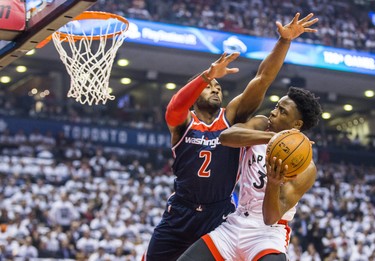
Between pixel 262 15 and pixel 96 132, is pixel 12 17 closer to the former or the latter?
pixel 96 132

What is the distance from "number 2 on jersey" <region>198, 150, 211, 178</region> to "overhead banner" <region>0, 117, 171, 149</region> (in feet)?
50.5

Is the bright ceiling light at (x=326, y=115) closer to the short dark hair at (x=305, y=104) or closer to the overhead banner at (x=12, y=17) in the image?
the short dark hair at (x=305, y=104)

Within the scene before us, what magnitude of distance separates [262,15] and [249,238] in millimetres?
20018

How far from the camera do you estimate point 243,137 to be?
5211 millimetres

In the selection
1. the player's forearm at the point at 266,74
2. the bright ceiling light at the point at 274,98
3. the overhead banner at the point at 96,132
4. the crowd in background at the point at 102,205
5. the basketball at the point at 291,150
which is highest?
the player's forearm at the point at 266,74

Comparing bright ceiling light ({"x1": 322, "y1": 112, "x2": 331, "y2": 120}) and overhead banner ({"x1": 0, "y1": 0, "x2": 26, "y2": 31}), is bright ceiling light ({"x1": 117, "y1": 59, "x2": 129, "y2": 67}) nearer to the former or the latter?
bright ceiling light ({"x1": 322, "y1": 112, "x2": 331, "y2": 120})

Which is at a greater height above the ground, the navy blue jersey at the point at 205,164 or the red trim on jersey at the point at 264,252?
the navy blue jersey at the point at 205,164

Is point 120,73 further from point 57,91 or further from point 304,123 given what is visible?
point 304,123

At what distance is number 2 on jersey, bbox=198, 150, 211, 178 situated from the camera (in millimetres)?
5750

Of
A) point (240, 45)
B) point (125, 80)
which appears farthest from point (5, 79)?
point (240, 45)

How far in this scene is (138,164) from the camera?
20.2m

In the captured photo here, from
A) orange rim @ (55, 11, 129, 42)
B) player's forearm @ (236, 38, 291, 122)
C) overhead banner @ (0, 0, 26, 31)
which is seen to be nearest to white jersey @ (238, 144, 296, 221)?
player's forearm @ (236, 38, 291, 122)

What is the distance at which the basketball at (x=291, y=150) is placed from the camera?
15.3 feet

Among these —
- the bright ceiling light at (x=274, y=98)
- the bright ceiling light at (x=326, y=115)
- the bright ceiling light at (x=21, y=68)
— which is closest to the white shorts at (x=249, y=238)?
the bright ceiling light at (x=21, y=68)
